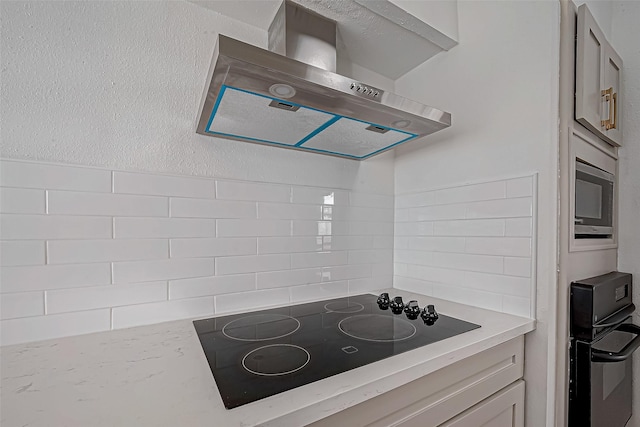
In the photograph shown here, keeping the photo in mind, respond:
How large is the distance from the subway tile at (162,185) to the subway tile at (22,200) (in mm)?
174

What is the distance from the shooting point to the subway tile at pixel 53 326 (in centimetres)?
79

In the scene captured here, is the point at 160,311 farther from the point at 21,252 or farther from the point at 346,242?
the point at 346,242

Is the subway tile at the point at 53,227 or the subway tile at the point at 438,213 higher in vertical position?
the subway tile at the point at 438,213

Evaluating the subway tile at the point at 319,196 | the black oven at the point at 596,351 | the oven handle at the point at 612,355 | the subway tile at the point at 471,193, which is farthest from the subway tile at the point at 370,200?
the oven handle at the point at 612,355

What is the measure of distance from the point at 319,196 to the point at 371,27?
2.29 feet

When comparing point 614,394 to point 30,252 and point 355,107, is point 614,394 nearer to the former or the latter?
point 355,107

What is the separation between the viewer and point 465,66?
4.22ft

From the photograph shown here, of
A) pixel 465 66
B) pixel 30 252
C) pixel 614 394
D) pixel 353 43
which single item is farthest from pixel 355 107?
pixel 614 394

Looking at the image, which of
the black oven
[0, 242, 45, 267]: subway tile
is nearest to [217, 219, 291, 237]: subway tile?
[0, 242, 45, 267]: subway tile

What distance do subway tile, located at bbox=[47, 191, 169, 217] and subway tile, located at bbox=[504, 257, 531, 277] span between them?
1201 mm

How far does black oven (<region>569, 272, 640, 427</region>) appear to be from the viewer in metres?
1.00

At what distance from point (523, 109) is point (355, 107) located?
0.66m

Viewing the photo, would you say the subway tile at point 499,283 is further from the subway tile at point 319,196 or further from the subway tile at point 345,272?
the subway tile at point 319,196

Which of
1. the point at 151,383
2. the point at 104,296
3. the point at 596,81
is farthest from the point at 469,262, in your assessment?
the point at 104,296
